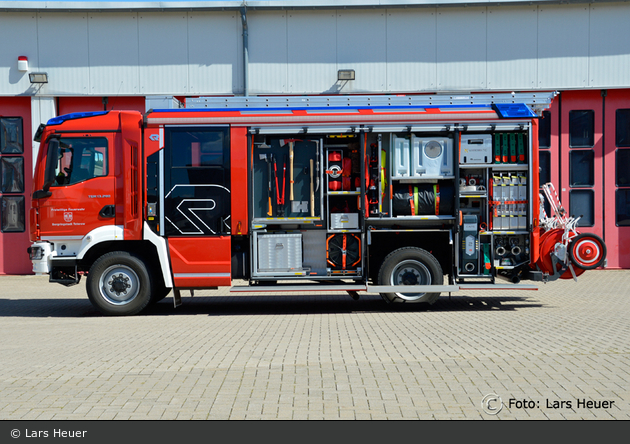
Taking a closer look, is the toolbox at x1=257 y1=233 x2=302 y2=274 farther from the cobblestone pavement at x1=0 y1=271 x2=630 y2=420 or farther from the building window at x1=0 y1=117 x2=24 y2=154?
the building window at x1=0 y1=117 x2=24 y2=154

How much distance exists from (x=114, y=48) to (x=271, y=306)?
8.96 meters

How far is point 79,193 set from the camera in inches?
377

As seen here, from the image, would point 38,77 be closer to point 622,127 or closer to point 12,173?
point 12,173

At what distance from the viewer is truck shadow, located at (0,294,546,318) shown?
10242 millimetres

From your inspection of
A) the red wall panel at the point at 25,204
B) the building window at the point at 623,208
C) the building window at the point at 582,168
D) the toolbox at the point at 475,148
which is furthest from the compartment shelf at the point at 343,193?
the red wall panel at the point at 25,204

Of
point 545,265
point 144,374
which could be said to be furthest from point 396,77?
point 144,374

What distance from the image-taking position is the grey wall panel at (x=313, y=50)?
15.8m

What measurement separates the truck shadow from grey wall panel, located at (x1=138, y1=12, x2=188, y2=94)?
6604 millimetres

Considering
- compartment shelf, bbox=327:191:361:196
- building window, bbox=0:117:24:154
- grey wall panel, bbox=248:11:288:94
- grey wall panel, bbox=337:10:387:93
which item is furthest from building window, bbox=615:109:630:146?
building window, bbox=0:117:24:154

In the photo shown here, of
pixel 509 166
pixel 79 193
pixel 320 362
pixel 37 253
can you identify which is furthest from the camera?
pixel 509 166

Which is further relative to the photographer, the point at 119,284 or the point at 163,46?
the point at 163,46

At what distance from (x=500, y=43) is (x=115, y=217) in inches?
433
